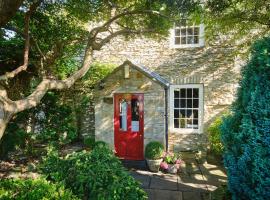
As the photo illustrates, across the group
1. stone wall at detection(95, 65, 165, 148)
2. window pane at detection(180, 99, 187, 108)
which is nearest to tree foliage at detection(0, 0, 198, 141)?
stone wall at detection(95, 65, 165, 148)

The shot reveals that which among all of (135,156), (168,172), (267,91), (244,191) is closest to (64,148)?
(135,156)

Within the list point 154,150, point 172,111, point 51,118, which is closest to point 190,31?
point 172,111

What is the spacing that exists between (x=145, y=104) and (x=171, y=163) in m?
2.25

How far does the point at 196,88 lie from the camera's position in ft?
A: 34.1

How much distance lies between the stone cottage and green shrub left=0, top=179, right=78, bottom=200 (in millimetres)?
5665

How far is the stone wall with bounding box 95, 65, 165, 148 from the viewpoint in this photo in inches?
349

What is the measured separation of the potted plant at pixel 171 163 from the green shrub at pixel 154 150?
10.4 inches

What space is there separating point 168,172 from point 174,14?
481 cm

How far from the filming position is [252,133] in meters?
3.73

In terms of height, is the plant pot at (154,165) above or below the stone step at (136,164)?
above

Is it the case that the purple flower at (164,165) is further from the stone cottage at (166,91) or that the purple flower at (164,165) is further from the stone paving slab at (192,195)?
the stone paving slab at (192,195)

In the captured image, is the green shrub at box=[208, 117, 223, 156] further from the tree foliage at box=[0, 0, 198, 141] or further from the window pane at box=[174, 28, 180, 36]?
the tree foliage at box=[0, 0, 198, 141]

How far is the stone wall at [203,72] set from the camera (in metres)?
10.1

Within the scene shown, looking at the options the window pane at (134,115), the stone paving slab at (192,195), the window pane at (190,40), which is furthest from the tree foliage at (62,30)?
the stone paving slab at (192,195)
